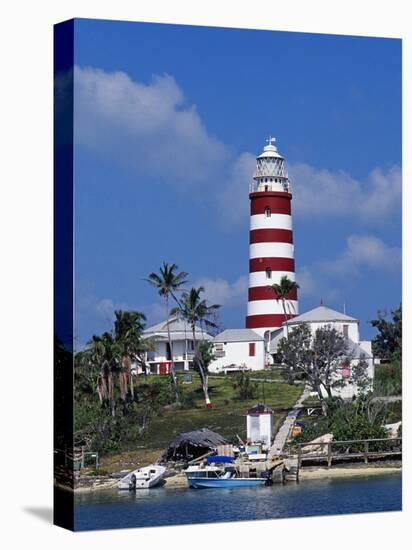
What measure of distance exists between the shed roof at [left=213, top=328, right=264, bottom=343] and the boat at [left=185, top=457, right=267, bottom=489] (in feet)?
6.36

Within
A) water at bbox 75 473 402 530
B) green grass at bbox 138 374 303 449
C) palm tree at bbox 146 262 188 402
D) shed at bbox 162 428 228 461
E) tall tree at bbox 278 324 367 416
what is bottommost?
water at bbox 75 473 402 530

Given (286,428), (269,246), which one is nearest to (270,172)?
(269,246)

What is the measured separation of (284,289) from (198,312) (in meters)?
1.89

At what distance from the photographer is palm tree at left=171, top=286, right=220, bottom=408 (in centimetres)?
1817

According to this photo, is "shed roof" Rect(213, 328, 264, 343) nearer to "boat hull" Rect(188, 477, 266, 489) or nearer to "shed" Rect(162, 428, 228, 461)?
"shed" Rect(162, 428, 228, 461)

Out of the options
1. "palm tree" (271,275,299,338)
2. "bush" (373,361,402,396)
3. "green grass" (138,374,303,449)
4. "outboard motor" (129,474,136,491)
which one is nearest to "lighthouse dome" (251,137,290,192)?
"palm tree" (271,275,299,338)

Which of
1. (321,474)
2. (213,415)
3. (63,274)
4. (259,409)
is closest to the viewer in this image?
(63,274)

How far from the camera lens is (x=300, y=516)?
1772 centimetres

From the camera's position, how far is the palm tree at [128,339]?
57.2ft

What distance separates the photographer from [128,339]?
58.0ft

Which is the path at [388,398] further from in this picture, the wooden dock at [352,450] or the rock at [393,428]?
the wooden dock at [352,450]

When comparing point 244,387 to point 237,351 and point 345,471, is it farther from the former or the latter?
point 345,471

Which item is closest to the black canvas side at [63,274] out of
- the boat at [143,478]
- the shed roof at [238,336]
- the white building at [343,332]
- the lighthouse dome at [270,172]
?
the boat at [143,478]

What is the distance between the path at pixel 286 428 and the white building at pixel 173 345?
4.52 ft
